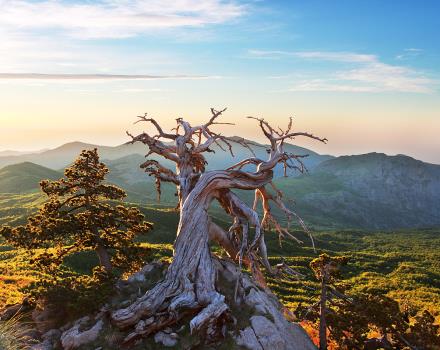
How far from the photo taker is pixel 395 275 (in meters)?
65.5

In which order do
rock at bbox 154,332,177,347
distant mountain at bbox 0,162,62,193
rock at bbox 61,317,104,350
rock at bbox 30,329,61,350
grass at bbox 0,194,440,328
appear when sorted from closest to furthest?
1. rock at bbox 154,332,177,347
2. rock at bbox 61,317,104,350
3. rock at bbox 30,329,61,350
4. grass at bbox 0,194,440,328
5. distant mountain at bbox 0,162,62,193

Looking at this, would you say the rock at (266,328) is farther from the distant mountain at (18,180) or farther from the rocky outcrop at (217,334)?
the distant mountain at (18,180)

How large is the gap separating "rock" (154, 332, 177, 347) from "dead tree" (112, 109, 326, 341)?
26cm

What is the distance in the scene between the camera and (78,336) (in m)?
14.4

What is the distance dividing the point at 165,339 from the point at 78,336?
3448mm

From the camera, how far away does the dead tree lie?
14094 mm

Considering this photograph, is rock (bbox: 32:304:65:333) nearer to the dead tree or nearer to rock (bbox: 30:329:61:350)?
rock (bbox: 30:329:61:350)

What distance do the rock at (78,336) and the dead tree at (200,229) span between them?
2.90ft

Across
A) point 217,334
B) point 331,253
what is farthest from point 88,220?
point 331,253

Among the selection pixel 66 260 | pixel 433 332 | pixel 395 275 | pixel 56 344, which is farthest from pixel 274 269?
pixel 395 275

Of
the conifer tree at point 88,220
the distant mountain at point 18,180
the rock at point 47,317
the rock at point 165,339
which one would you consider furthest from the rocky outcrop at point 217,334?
the distant mountain at point 18,180

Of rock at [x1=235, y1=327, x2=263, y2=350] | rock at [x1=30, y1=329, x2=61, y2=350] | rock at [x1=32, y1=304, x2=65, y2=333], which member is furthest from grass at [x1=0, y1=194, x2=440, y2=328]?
rock at [x1=30, y1=329, x2=61, y2=350]

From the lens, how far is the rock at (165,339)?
13508 mm

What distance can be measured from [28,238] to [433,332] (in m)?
17.4
